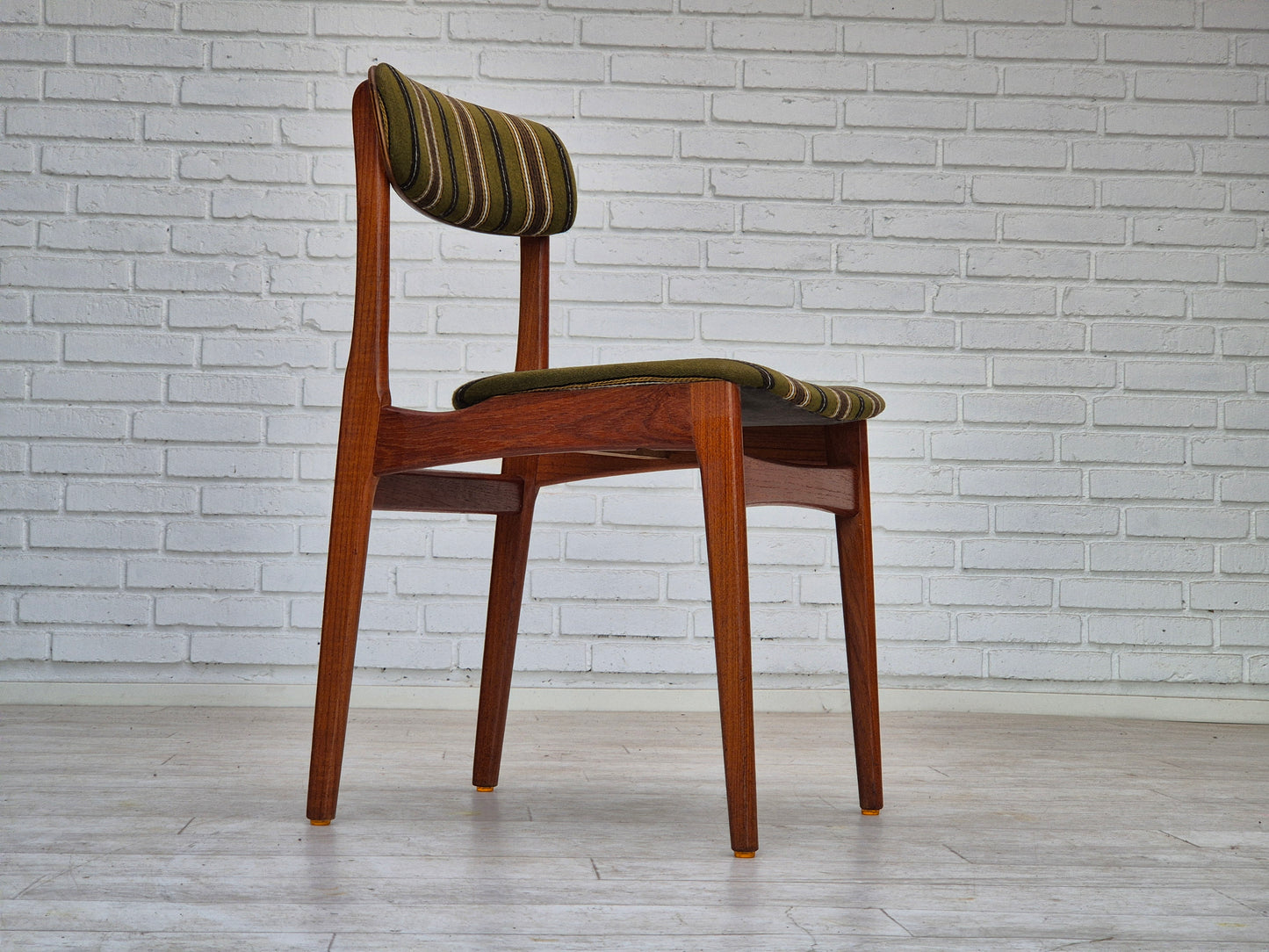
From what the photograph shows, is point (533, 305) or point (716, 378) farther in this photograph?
point (533, 305)

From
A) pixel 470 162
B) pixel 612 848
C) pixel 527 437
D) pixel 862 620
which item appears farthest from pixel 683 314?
pixel 612 848

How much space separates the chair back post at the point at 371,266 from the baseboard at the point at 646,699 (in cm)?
120

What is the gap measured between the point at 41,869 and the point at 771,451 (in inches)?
35.2

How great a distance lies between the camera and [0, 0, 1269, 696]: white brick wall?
2346mm

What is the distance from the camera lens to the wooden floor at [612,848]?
87 cm

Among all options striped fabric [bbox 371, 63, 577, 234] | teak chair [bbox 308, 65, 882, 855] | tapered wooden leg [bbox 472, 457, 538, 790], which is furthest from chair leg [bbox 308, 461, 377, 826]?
striped fabric [bbox 371, 63, 577, 234]

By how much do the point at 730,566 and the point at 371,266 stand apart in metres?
0.52

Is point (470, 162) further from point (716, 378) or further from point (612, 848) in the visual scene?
point (612, 848)

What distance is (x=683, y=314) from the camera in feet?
7.93

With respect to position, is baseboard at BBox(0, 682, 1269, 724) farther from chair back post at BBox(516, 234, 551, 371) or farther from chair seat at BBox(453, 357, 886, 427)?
chair seat at BBox(453, 357, 886, 427)

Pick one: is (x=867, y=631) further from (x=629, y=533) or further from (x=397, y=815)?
(x=629, y=533)

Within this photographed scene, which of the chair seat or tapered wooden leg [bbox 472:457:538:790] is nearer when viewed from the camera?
the chair seat

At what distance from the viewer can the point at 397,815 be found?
50.5 inches

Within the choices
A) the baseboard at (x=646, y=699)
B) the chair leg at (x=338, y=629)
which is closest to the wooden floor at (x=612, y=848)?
the chair leg at (x=338, y=629)
